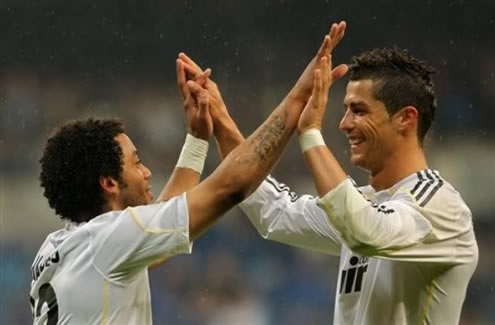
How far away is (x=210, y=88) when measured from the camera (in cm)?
318

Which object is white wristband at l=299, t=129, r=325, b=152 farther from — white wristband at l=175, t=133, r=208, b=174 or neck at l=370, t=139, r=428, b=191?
white wristband at l=175, t=133, r=208, b=174

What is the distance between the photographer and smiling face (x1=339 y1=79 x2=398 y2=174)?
294 centimetres

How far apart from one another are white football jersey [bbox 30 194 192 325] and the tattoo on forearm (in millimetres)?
239

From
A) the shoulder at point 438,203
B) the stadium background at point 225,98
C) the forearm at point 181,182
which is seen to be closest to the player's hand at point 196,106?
the forearm at point 181,182

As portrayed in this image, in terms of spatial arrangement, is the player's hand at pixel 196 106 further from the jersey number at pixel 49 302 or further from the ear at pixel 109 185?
the jersey number at pixel 49 302

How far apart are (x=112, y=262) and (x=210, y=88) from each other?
0.76 metres

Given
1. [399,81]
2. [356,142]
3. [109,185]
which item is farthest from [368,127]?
[109,185]

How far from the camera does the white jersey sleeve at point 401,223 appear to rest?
2.63 metres

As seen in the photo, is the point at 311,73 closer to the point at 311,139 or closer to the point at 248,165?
the point at 311,139

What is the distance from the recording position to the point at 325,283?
20.0ft

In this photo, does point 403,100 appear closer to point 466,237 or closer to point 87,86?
point 466,237

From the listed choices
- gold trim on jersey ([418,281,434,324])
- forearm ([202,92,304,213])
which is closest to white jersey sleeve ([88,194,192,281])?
forearm ([202,92,304,213])

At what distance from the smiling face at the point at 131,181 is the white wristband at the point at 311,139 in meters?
0.48

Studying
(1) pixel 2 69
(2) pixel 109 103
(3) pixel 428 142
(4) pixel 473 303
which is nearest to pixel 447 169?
(3) pixel 428 142
